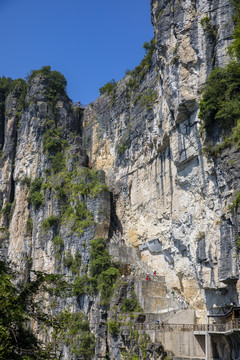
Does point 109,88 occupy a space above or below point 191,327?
above

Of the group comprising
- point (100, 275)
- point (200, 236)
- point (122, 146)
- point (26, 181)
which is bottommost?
point (100, 275)

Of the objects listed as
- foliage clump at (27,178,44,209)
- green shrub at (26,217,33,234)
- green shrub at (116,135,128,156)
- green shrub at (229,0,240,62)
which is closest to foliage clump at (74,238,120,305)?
green shrub at (116,135,128,156)

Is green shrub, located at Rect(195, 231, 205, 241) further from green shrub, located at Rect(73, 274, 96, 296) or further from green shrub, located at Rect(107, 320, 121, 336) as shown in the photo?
green shrub, located at Rect(73, 274, 96, 296)

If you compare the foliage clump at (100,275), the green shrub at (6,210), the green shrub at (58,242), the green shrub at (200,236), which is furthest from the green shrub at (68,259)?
the green shrub at (6,210)

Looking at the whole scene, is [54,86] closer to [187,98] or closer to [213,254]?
[187,98]

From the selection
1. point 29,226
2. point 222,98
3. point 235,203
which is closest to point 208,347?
point 235,203

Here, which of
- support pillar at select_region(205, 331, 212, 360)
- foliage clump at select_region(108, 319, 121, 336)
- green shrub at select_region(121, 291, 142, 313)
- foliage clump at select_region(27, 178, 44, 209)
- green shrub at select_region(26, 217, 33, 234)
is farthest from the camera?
green shrub at select_region(26, 217, 33, 234)

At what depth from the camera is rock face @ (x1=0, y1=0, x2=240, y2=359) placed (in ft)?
74.7

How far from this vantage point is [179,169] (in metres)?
26.5

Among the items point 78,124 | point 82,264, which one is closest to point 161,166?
point 82,264

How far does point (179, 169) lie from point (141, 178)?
6452 millimetres

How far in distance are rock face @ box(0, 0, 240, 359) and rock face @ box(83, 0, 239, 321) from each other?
0.07 m

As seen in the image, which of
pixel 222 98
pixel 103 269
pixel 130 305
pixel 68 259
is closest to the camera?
pixel 222 98

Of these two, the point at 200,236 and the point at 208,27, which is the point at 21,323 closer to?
the point at 200,236
